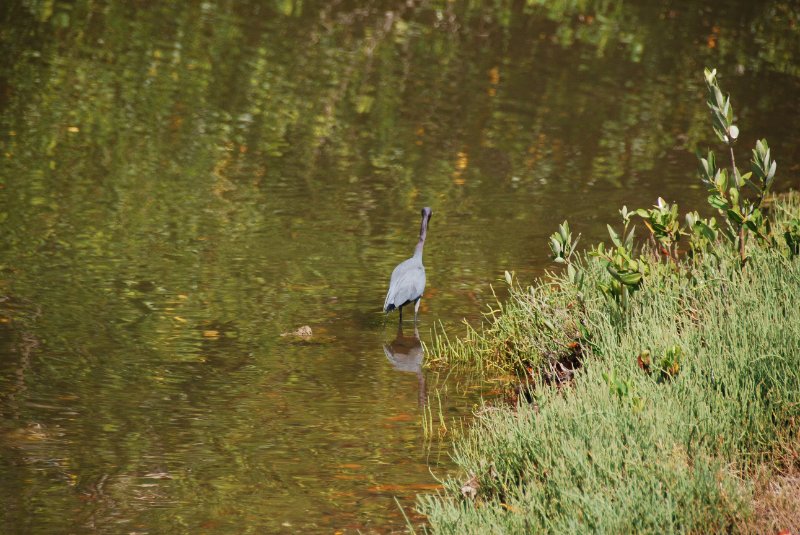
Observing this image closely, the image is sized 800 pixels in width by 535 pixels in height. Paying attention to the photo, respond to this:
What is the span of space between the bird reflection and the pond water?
3 cm

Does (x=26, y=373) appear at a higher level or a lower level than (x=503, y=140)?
lower

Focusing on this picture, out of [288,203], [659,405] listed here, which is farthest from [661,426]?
[288,203]

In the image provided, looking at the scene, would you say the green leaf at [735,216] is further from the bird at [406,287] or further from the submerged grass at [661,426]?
the bird at [406,287]

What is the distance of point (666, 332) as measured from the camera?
265 inches

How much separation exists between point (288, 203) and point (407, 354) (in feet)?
13.3

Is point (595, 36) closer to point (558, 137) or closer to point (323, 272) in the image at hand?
point (558, 137)

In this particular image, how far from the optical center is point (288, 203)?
506 inches

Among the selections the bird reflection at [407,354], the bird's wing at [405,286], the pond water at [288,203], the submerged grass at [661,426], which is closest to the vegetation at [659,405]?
the submerged grass at [661,426]

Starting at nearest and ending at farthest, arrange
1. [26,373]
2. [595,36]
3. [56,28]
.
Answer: [26,373] < [56,28] < [595,36]

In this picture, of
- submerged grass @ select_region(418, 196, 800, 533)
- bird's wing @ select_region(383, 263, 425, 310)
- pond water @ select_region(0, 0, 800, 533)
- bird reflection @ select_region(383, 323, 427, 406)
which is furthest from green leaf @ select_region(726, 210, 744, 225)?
bird's wing @ select_region(383, 263, 425, 310)

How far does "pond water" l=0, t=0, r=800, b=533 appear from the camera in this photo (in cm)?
720

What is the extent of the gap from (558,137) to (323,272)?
19.8ft

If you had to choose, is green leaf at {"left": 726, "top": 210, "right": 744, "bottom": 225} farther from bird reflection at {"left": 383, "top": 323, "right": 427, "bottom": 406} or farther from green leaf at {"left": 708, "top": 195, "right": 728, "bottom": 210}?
bird reflection at {"left": 383, "top": 323, "right": 427, "bottom": 406}

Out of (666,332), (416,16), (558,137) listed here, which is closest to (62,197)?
(558,137)
